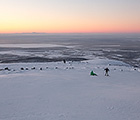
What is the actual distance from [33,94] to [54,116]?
10.7 ft

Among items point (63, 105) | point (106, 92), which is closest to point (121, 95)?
point (106, 92)

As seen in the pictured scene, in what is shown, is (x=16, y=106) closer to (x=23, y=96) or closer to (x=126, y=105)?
(x=23, y=96)

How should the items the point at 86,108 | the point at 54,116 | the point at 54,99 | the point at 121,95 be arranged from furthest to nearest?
the point at 121,95
the point at 54,99
the point at 86,108
the point at 54,116

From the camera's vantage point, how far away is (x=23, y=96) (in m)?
9.71

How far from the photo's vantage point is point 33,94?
396 inches

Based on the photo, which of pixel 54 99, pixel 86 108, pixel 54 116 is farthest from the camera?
pixel 54 99

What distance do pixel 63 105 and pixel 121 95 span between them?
13.6 ft

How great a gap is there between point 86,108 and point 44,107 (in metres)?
2.31

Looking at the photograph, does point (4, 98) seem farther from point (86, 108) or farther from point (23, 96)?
point (86, 108)

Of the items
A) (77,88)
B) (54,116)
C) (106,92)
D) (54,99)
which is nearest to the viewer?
(54,116)

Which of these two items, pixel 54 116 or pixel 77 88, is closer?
pixel 54 116

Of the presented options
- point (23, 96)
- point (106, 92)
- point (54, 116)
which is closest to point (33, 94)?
point (23, 96)

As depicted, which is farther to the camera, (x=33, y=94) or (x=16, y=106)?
(x=33, y=94)

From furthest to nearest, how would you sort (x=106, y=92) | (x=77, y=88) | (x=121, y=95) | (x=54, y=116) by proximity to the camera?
(x=77, y=88) < (x=106, y=92) < (x=121, y=95) < (x=54, y=116)
